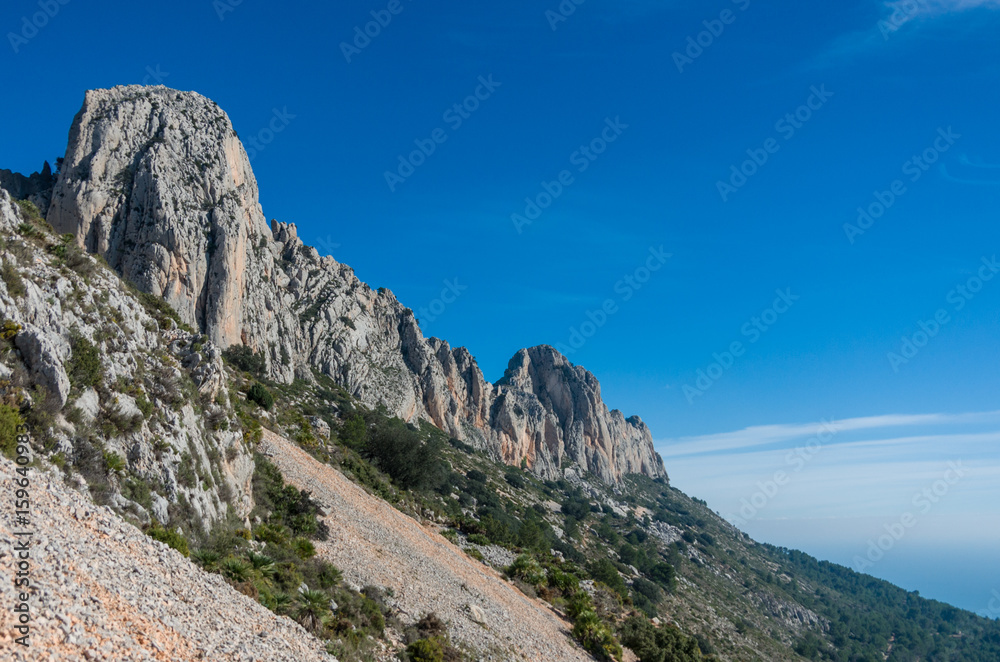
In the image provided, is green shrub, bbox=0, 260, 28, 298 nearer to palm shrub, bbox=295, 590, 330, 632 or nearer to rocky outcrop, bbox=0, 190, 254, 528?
rocky outcrop, bbox=0, 190, 254, 528

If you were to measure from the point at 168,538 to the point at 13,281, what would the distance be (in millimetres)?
7118

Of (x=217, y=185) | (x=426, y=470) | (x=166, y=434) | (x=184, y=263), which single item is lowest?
(x=166, y=434)

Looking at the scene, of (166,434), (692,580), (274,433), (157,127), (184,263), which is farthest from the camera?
(692,580)

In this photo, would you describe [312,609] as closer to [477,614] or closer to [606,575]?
[477,614]

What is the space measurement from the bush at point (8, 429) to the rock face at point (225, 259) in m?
47.6

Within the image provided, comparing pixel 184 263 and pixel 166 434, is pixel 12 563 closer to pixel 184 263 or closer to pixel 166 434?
pixel 166 434

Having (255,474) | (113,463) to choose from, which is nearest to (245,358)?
(255,474)

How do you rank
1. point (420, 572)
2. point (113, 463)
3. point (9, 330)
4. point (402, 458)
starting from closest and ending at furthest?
point (9, 330) → point (113, 463) → point (420, 572) → point (402, 458)

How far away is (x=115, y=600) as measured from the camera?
342 inches

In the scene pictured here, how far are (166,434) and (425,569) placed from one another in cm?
1104

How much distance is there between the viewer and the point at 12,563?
794 centimetres

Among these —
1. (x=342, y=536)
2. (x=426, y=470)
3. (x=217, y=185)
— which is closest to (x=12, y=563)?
(x=342, y=536)

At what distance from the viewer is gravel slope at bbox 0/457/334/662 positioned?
735cm

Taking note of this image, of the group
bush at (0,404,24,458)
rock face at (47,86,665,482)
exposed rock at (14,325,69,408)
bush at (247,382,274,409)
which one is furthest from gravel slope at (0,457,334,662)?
rock face at (47,86,665,482)
